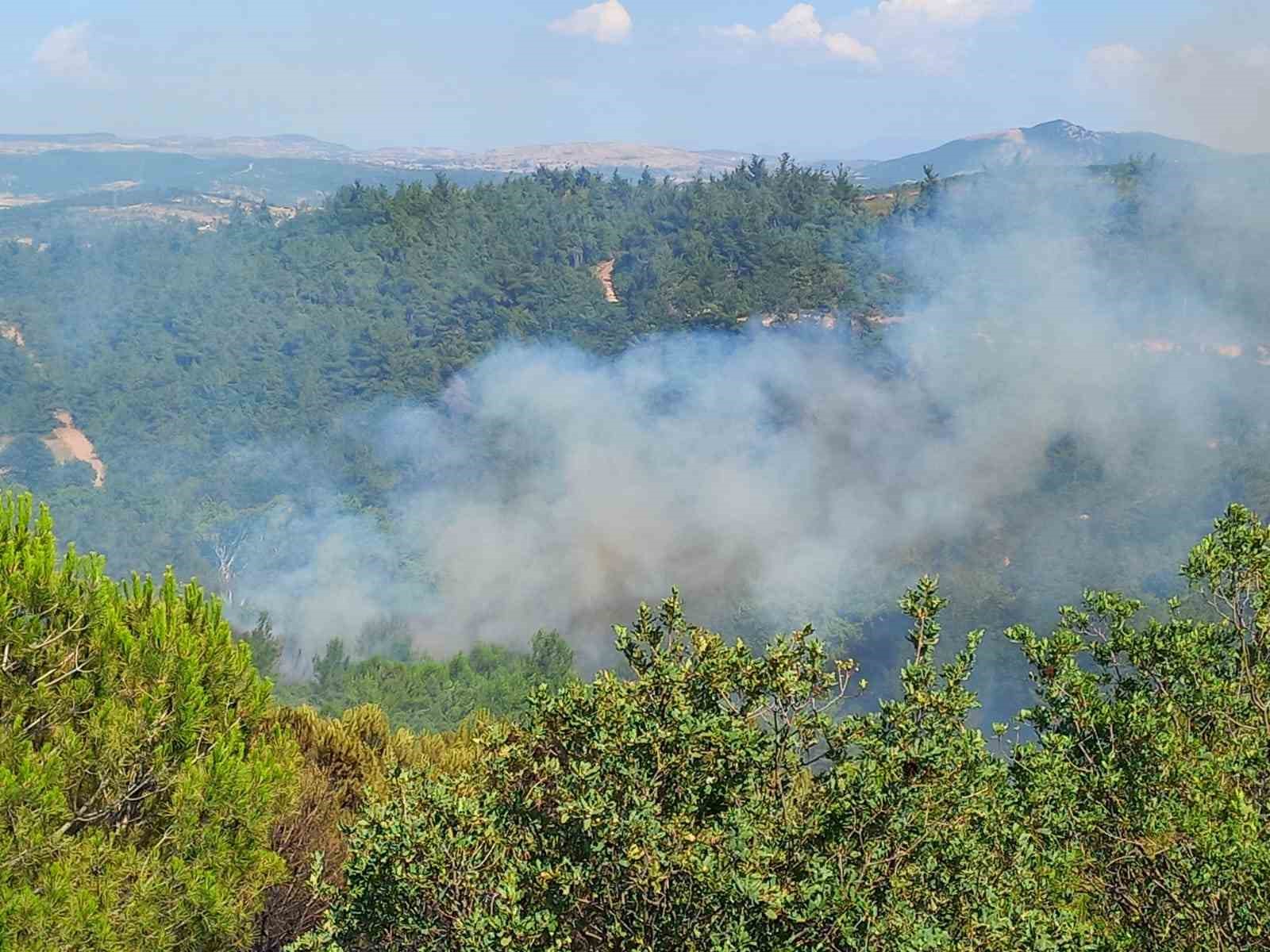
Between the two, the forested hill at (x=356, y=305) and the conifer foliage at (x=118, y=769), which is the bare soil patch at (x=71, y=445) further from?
the conifer foliage at (x=118, y=769)

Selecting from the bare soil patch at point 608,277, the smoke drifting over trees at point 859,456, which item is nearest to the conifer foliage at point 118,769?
the smoke drifting over trees at point 859,456

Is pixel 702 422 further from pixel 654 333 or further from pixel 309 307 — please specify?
pixel 309 307

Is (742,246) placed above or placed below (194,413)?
above

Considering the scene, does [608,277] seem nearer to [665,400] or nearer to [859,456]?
[665,400]

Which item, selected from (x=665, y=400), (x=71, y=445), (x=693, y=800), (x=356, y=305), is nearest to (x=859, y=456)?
(x=665, y=400)

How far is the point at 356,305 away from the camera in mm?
76500

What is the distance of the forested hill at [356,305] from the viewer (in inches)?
2522

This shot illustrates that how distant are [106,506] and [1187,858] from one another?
60.0 meters

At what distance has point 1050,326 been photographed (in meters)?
58.0

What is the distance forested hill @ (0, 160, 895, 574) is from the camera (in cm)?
6406

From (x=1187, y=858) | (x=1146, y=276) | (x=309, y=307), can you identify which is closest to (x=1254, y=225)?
(x=1146, y=276)

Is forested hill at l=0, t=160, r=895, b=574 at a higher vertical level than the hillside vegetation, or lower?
lower

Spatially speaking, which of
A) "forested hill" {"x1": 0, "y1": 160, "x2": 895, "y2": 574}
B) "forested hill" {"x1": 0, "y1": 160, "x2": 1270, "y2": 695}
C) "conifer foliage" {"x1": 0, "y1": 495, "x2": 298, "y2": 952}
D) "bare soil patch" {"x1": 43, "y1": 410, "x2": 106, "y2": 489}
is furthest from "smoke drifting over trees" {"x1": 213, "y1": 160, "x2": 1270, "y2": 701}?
"conifer foliage" {"x1": 0, "y1": 495, "x2": 298, "y2": 952}

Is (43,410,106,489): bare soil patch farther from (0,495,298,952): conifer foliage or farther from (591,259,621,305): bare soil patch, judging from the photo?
(0,495,298,952): conifer foliage
